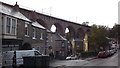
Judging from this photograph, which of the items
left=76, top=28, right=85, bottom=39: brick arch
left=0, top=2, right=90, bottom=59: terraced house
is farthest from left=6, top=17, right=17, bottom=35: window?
left=76, top=28, right=85, bottom=39: brick arch

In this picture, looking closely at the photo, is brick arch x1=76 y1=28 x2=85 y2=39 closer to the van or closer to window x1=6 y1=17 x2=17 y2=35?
window x1=6 y1=17 x2=17 y2=35

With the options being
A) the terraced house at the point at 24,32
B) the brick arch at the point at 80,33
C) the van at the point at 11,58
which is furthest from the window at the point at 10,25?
the brick arch at the point at 80,33

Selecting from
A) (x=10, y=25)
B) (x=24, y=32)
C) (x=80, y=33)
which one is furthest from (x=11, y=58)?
(x=80, y=33)

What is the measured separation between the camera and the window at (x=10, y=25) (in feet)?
70.2

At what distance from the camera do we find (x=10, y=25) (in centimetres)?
2180

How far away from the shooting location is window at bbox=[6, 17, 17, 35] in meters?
21.4

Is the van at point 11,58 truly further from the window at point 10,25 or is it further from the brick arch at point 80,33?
the brick arch at point 80,33

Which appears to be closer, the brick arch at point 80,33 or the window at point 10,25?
the window at point 10,25

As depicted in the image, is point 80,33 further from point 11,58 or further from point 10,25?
point 11,58

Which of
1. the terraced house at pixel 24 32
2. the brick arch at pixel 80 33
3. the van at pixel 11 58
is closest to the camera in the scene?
the van at pixel 11 58

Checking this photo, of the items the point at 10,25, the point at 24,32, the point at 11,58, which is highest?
the point at 10,25

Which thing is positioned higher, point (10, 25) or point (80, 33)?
point (80, 33)

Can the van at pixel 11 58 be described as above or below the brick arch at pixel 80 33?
below

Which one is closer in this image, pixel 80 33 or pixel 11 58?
pixel 11 58
